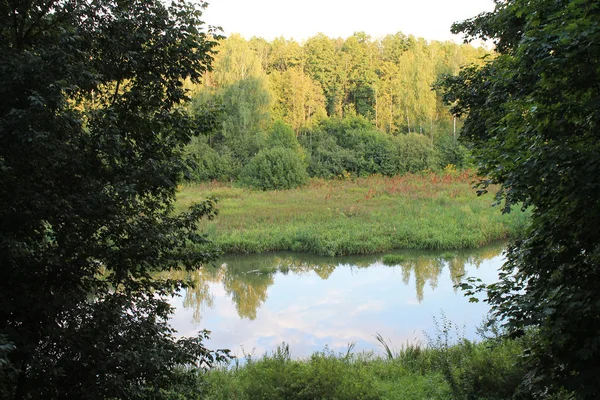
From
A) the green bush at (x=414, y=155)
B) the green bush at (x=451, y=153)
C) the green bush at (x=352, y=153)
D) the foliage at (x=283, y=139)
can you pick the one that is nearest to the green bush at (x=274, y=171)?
the foliage at (x=283, y=139)

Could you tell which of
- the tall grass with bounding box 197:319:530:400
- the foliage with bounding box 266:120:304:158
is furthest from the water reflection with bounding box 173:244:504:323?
the foliage with bounding box 266:120:304:158

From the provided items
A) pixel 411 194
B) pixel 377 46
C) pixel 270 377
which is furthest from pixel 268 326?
pixel 377 46

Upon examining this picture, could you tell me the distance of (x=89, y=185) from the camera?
15.5ft

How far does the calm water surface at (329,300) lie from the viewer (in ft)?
40.0

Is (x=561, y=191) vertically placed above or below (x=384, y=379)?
above

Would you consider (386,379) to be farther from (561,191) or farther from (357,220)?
(357,220)

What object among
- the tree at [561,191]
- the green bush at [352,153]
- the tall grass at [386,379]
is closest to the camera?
the tree at [561,191]

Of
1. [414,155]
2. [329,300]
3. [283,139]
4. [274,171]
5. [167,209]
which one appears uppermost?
[283,139]

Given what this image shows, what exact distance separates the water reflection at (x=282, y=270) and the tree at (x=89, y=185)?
29.8 ft

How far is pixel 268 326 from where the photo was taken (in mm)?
13180

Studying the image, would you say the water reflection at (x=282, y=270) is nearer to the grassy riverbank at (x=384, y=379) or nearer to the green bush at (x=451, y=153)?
the grassy riverbank at (x=384, y=379)

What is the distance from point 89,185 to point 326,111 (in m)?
48.9

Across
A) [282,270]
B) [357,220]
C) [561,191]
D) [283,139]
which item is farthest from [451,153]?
[561,191]

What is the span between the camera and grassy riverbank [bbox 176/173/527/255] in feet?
67.2
